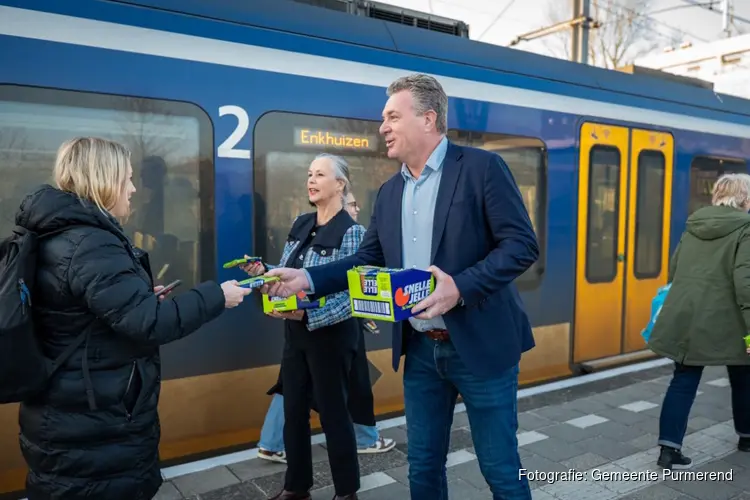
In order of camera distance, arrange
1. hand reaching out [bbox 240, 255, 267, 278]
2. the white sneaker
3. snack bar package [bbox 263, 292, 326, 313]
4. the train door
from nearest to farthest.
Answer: snack bar package [bbox 263, 292, 326, 313] < hand reaching out [bbox 240, 255, 267, 278] < the white sneaker < the train door

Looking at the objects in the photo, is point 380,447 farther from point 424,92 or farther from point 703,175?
point 703,175

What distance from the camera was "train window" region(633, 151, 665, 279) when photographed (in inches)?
239

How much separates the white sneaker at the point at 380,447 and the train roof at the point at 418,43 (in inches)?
98.3

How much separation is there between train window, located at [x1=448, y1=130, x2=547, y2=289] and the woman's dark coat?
1551 millimetres

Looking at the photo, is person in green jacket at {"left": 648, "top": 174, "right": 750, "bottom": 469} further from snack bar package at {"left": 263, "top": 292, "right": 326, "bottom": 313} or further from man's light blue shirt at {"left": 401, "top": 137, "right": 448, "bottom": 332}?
snack bar package at {"left": 263, "top": 292, "right": 326, "bottom": 313}

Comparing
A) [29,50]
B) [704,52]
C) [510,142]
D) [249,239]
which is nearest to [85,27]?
[29,50]

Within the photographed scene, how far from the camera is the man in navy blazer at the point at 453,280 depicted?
213 cm

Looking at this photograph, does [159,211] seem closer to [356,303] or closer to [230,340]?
[230,340]

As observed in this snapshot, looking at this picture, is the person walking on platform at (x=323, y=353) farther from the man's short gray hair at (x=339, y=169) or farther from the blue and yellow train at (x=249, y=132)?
the blue and yellow train at (x=249, y=132)

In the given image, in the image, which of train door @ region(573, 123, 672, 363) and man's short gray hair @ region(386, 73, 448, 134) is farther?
train door @ region(573, 123, 672, 363)

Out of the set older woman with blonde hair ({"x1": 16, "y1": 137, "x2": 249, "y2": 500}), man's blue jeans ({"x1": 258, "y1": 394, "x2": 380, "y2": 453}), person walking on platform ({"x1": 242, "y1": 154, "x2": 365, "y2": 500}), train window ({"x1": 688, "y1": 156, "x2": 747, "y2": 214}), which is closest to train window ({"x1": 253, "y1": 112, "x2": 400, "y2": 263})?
person walking on platform ({"x1": 242, "y1": 154, "x2": 365, "y2": 500})

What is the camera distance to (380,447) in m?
3.82

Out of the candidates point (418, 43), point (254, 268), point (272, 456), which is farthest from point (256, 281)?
point (418, 43)

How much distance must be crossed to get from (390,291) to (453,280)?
9.6 inches
